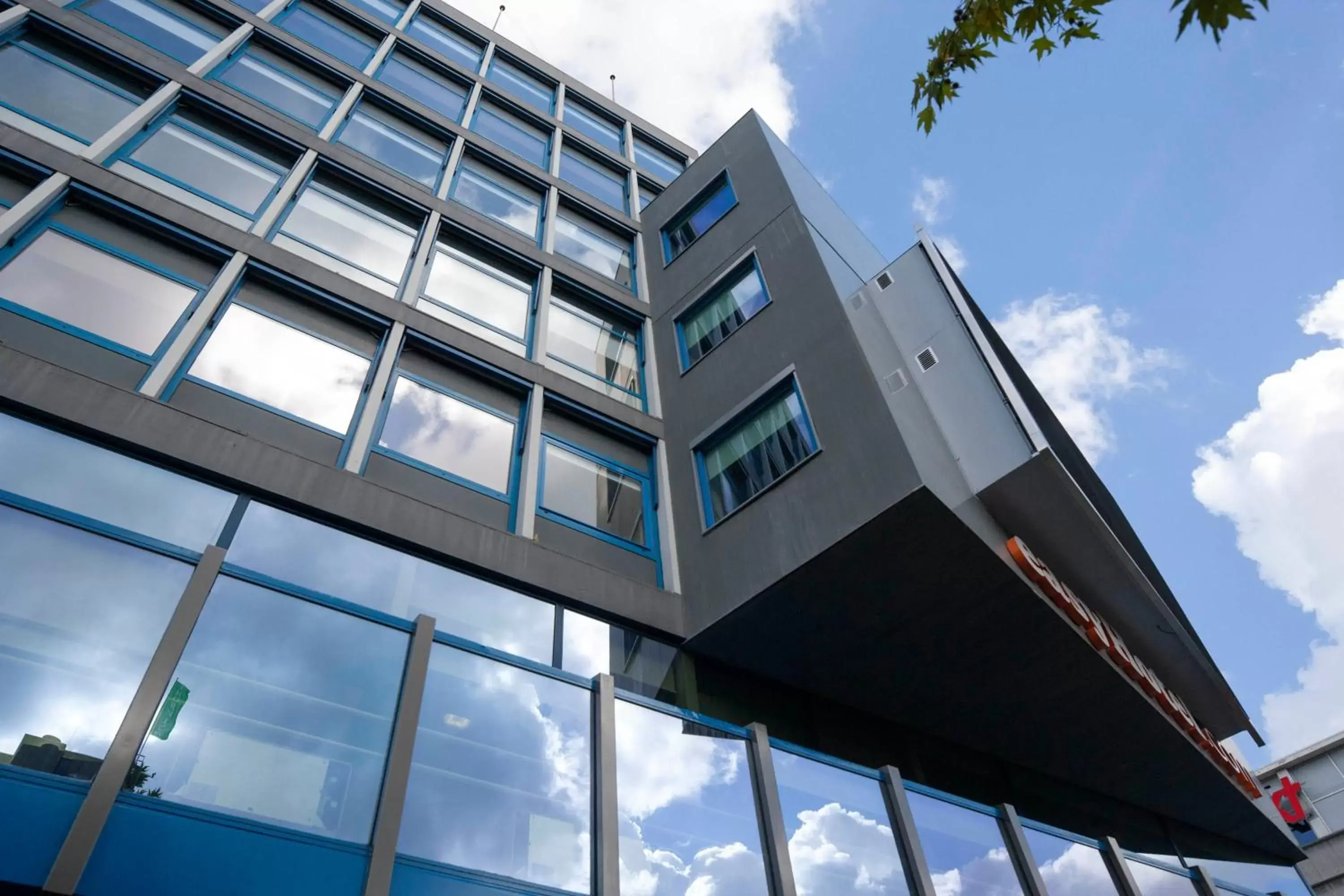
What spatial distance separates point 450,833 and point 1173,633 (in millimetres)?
13843

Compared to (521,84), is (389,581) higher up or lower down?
lower down

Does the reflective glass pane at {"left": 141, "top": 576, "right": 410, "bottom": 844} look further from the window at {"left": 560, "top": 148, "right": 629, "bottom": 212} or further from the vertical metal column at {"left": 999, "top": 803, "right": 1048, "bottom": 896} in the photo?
the window at {"left": 560, "top": 148, "right": 629, "bottom": 212}

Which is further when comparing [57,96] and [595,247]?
[595,247]

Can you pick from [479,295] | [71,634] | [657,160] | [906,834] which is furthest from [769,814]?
[657,160]

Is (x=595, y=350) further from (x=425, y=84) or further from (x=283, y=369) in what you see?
(x=425, y=84)

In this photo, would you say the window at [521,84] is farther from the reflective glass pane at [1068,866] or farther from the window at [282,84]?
the reflective glass pane at [1068,866]

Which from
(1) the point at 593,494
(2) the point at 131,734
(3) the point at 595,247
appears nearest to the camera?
(2) the point at 131,734

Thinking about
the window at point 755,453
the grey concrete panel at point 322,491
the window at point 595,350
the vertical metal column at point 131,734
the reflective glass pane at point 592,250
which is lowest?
Result: the vertical metal column at point 131,734

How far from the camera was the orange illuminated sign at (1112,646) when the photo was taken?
11234 millimetres

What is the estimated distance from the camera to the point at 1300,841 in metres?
30.9

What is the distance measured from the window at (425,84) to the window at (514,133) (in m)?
0.54

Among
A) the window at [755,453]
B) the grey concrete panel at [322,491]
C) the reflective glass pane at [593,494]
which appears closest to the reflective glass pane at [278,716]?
the grey concrete panel at [322,491]

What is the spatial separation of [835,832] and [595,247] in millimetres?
13854

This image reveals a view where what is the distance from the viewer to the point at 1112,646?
12.4 m
